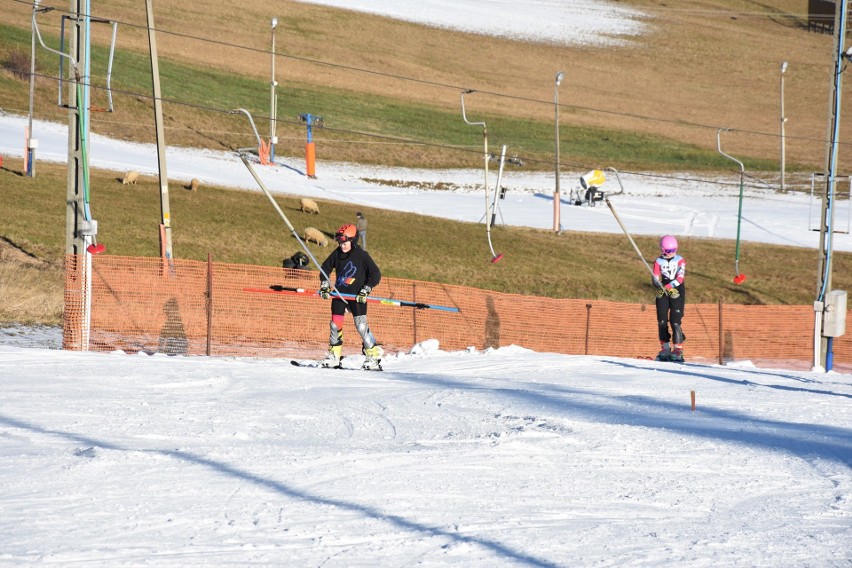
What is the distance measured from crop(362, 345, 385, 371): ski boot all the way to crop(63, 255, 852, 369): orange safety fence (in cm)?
261

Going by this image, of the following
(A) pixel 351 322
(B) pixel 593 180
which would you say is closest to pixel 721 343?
(A) pixel 351 322

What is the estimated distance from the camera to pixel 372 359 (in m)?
14.4

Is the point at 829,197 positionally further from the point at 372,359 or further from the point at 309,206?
the point at 309,206

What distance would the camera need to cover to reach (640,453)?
9156 millimetres

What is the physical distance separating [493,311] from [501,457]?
12.5 m

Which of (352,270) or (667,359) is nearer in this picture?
(352,270)

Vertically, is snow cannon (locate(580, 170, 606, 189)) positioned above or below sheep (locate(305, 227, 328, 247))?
above

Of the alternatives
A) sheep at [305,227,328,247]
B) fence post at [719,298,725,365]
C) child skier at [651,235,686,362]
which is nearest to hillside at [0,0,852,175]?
sheep at [305,227,328,247]

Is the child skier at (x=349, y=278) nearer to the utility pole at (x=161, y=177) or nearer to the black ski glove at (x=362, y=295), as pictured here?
the black ski glove at (x=362, y=295)

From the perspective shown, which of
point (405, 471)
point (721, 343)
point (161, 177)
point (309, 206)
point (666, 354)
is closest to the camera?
point (405, 471)

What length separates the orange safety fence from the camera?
18250mm

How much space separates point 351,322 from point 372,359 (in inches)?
282

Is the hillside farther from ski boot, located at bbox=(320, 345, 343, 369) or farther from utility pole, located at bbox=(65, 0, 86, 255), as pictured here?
ski boot, located at bbox=(320, 345, 343, 369)

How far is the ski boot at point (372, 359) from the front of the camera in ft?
46.9
